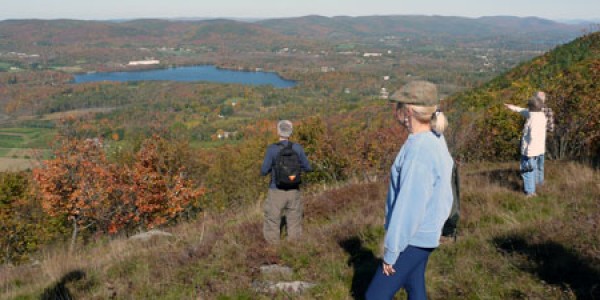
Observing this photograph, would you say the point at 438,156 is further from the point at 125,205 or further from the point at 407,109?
the point at 125,205

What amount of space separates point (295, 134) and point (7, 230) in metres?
22.7

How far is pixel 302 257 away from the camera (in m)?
4.86

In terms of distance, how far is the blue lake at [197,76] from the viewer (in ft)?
534

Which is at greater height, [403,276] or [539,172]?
[403,276]

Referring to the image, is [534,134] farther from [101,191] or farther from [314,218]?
[101,191]

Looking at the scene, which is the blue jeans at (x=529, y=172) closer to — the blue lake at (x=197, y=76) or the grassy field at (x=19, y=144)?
the grassy field at (x=19, y=144)

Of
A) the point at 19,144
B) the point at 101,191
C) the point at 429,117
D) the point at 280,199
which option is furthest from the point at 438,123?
the point at 19,144

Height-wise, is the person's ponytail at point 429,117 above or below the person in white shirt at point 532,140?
above

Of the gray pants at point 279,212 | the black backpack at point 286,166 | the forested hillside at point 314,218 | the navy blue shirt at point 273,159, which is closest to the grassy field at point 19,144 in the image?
the forested hillside at point 314,218

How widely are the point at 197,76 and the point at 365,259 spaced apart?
179787mm

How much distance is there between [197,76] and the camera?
575 feet

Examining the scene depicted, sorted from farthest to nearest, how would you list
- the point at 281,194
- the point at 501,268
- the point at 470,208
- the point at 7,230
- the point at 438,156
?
the point at 7,230, the point at 470,208, the point at 281,194, the point at 501,268, the point at 438,156

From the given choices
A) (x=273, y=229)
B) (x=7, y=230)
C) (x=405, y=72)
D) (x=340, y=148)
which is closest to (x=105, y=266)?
(x=273, y=229)

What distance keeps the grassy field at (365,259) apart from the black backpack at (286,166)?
0.83 metres
